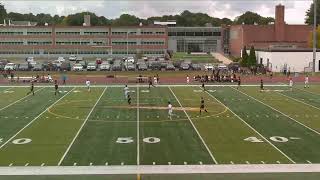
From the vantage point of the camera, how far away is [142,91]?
50.7 m

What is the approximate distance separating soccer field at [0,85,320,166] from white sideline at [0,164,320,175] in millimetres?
684

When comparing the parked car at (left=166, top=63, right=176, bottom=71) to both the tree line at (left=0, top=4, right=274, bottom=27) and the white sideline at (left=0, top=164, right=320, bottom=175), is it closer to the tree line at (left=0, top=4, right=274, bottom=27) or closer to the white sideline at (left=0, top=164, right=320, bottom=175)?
the white sideline at (left=0, top=164, right=320, bottom=175)

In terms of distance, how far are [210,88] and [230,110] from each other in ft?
51.7

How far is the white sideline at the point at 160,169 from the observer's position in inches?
822

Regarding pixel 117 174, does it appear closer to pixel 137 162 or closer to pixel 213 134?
pixel 137 162

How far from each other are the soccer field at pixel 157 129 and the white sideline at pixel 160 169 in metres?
0.68

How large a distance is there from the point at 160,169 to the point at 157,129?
8923mm

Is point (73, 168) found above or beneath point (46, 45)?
beneath

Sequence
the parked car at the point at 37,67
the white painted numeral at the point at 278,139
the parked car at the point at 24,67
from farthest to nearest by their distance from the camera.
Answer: the parked car at the point at 24,67, the parked car at the point at 37,67, the white painted numeral at the point at 278,139

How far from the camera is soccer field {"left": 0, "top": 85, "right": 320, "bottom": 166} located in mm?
23594

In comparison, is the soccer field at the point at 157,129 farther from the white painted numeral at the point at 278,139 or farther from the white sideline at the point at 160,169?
the white sideline at the point at 160,169

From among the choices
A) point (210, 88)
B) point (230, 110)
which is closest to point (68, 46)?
point (210, 88)

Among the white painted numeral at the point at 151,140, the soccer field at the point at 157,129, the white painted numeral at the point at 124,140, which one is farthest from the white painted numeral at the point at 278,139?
the white painted numeral at the point at 124,140

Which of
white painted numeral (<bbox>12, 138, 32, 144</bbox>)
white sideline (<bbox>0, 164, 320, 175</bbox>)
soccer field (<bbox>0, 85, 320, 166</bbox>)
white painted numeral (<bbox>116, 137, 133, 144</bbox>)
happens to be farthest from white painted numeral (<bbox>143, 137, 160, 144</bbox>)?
white painted numeral (<bbox>12, 138, 32, 144</bbox>)
